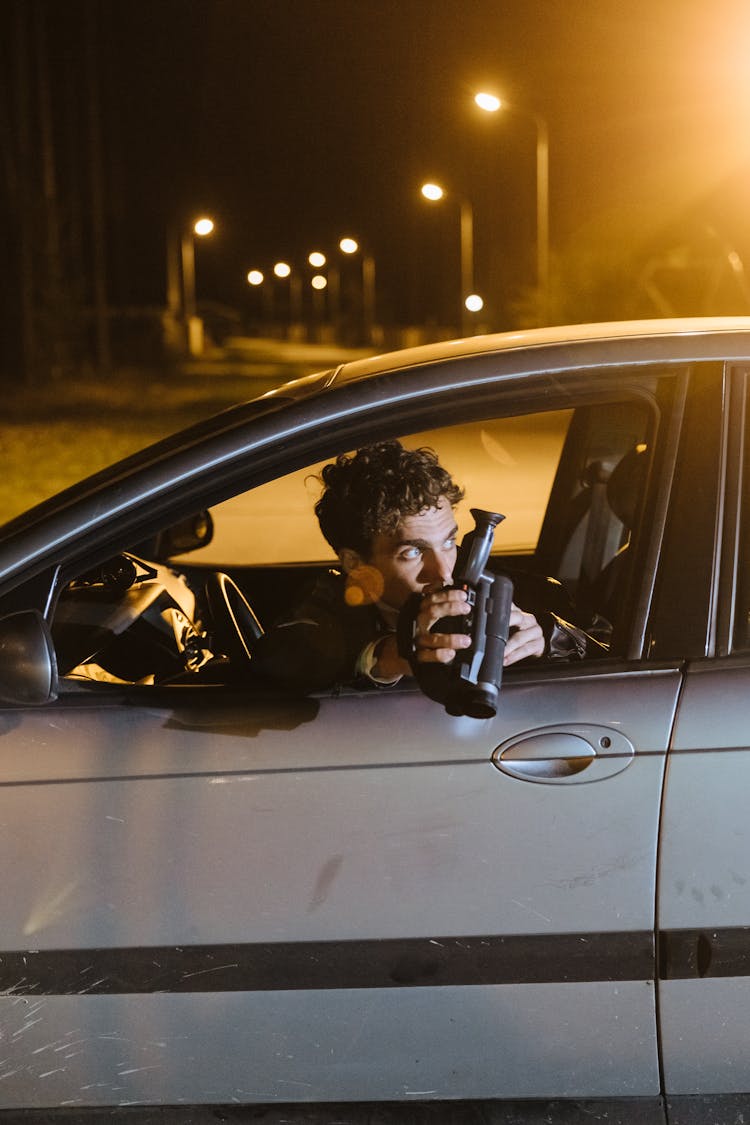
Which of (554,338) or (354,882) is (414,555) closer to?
(554,338)

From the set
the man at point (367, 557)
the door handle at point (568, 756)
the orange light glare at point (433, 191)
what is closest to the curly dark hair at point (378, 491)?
the man at point (367, 557)

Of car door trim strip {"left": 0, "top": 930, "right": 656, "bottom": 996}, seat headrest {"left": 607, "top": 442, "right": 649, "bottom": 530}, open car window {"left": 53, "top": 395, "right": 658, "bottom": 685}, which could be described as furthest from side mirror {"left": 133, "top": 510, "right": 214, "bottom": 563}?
car door trim strip {"left": 0, "top": 930, "right": 656, "bottom": 996}

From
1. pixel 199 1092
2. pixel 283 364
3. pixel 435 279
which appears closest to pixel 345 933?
pixel 199 1092

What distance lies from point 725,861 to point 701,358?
0.82 metres

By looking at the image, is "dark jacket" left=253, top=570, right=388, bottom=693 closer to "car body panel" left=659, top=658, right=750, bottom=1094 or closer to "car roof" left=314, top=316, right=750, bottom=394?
"car roof" left=314, top=316, right=750, bottom=394

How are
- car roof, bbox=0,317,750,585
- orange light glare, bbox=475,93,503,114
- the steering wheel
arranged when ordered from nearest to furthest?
1. car roof, bbox=0,317,750,585
2. the steering wheel
3. orange light glare, bbox=475,93,503,114

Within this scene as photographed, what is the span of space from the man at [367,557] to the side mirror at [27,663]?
0.39 m

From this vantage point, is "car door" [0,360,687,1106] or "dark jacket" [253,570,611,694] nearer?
"car door" [0,360,687,1106]

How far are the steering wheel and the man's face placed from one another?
1.43ft

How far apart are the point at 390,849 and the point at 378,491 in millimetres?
715

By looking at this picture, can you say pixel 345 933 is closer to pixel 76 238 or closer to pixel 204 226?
pixel 76 238

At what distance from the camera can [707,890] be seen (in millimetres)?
2047

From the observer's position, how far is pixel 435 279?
9731cm

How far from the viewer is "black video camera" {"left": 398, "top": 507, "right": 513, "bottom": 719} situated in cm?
196
